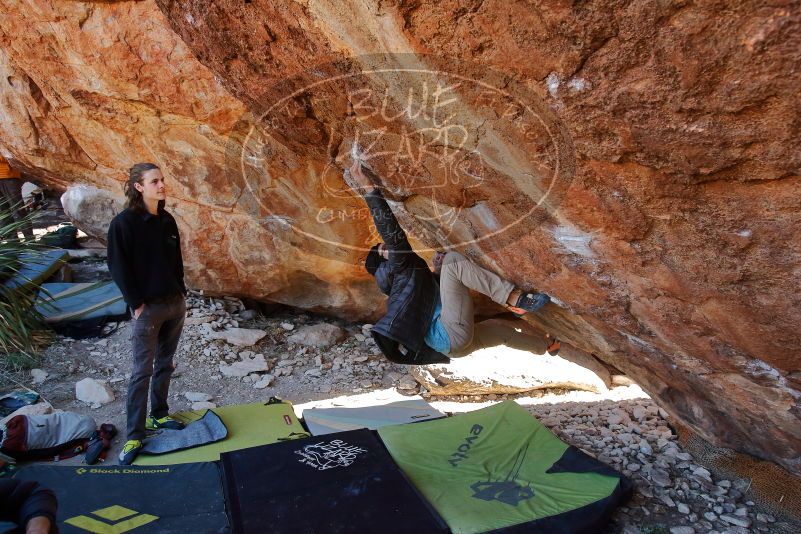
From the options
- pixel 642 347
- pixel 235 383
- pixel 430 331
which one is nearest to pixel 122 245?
pixel 430 331

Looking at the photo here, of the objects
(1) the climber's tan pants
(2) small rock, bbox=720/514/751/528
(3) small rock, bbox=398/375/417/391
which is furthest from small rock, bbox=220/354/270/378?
(2) small rock, bbox=720/514/751/528

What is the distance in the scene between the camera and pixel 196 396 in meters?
4.79

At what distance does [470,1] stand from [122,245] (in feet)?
7.99

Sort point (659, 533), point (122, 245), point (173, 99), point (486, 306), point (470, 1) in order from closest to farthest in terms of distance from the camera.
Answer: point (470, 1) → point (659, 533) → point (122, 245) → point (173, 99) → point (486, 306)

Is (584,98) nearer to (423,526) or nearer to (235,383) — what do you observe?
(423,526)

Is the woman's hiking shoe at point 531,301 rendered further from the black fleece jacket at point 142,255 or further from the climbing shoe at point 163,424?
the climbing shoe at point 163,424

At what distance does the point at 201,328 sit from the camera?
5.76 meters

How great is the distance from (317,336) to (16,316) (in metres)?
2.77

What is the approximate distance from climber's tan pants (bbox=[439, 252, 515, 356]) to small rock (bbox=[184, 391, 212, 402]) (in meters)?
2.38

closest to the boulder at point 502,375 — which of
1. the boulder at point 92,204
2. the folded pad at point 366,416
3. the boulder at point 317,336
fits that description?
the folded pad at point 366,416

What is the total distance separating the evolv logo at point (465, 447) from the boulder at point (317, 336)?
248cm

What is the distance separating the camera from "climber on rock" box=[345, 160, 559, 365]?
3.43 meters

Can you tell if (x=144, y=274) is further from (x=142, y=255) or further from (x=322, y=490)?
(x=322, y=490)

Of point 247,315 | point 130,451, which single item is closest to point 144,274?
point 130,451
